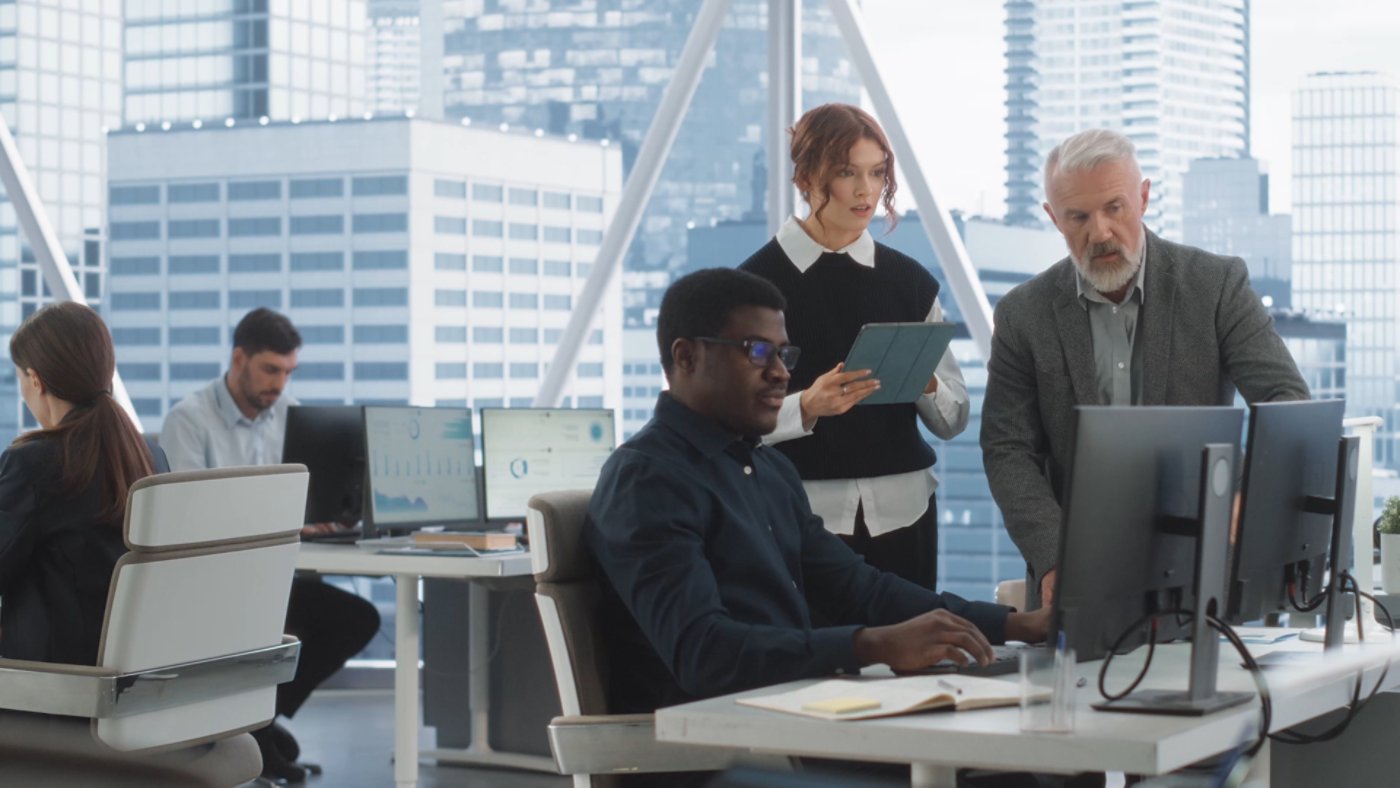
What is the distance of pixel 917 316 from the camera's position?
343cm

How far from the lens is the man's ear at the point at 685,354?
2520mm

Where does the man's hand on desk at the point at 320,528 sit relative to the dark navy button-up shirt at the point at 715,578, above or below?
below

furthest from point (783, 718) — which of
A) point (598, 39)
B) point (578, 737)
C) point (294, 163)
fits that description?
point (294, 163)

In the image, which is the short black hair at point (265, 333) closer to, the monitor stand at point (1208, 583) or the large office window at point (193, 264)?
the large office window at point (193, 264)

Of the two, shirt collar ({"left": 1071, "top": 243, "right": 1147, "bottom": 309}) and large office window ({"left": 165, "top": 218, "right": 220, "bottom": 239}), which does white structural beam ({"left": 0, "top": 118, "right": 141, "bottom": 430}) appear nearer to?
large office window ({"left": 165, "top": 218, "right": 220, "bottom": 239})

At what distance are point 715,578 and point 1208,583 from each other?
2.29ft

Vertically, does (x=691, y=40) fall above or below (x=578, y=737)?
Answer: above

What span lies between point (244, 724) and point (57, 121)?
4.78 metres

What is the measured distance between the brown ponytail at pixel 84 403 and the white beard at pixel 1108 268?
6.30 feet

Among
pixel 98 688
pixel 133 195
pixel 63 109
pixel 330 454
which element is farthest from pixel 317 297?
pixel 98 688

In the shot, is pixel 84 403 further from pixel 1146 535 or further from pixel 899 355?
pixel 1146 535

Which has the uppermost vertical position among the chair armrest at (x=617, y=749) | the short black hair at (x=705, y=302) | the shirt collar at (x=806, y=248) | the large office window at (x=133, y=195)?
the large office window at (x=133, y=195)

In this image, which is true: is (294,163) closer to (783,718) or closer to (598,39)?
(598,39)

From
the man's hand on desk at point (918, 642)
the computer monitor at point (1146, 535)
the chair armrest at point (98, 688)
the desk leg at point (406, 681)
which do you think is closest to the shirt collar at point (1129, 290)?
the computer monitor at point (1146, 535)
